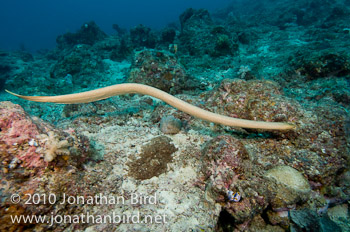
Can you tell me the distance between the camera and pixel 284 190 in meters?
2.63

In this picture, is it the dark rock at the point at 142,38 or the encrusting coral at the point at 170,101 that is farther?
the dark rock at the point at 142,38

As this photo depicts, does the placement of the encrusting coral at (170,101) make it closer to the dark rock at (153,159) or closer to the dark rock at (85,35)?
the dark rock at (153,159)

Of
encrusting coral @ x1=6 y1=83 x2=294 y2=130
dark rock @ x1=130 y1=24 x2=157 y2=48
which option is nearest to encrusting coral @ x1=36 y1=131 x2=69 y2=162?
encrusting coral @ x1=6 y1=83 x2=294 y2=130

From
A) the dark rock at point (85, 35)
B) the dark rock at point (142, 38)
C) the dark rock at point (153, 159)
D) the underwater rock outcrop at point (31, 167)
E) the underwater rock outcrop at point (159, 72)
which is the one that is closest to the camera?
the underwater rock outcrop at point (31, 167)

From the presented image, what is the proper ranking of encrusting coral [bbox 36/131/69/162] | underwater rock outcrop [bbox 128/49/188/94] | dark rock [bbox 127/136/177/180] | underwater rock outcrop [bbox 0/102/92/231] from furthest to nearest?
1. underwater rock outcrop [bbox 128/49/188/94]
2. dark rock [bbox 127/136/177/180]
3. encrusting coral [bbox 36/131/69/162]
4. underwater rock outcrop [bbox 0/102/92/231]

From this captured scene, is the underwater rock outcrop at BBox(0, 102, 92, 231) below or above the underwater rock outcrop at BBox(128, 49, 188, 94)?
below

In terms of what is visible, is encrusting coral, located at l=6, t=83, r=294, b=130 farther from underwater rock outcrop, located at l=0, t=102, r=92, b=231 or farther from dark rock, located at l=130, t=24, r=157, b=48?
dark rock, located at l=130, t=24, r=157, b=48

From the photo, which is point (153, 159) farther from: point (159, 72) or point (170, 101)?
point (159, 72)

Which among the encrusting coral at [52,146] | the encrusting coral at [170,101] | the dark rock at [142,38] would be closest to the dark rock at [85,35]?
the dark rock at [142,38]

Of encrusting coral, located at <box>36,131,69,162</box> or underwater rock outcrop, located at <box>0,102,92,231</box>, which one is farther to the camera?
encrusting coral, located at <box>36,131,69,162</box>

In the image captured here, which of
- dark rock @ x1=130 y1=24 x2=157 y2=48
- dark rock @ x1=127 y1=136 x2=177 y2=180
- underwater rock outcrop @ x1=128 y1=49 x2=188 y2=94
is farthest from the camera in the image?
dark rock @ x1=130 y1=24 x2=157 y2=48

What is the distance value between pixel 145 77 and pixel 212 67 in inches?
184

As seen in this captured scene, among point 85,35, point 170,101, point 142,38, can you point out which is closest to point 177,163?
point 170,101

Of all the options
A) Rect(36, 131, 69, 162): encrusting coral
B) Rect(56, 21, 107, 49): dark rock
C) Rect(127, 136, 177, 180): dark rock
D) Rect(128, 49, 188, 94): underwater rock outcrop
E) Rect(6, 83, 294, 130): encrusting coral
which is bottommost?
Rect(127, 136, 177, 180): dark rock
